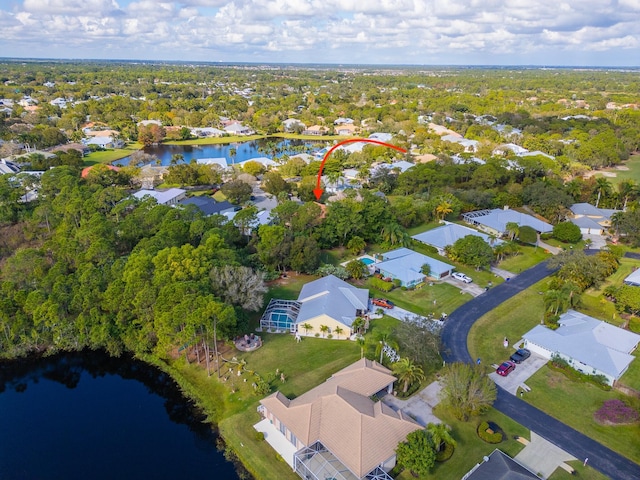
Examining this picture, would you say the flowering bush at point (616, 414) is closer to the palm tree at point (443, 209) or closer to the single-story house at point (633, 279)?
the single-story house at point (633, 279)

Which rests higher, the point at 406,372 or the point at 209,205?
the point at 209,205

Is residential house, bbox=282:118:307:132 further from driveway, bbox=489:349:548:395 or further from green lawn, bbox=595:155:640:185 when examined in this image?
driveway, bbox=489:349:548:395

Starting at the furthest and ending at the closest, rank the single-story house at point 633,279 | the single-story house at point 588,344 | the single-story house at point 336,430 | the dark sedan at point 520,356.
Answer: the single-story house at point 633,279, the dark sedan at point 520,356, the single-story house at point 588,344, the single-story house at point 336,430

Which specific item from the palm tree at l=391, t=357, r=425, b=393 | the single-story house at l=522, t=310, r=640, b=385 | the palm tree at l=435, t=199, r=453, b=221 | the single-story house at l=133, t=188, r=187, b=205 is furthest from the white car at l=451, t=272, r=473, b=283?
the single-story house at l=133, t=188, r=187, b=205

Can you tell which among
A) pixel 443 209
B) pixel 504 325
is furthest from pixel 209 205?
pixel 504 325

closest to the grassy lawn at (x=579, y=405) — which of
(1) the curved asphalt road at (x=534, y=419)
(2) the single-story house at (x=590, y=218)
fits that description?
(1) the curved asphalt road at (x=534, y=419)

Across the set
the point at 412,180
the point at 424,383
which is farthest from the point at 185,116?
the point at 424,383

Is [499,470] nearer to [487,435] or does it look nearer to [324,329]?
[487,435]

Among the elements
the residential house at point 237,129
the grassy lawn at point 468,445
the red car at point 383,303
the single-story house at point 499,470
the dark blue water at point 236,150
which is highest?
the residential house at point 237,129
